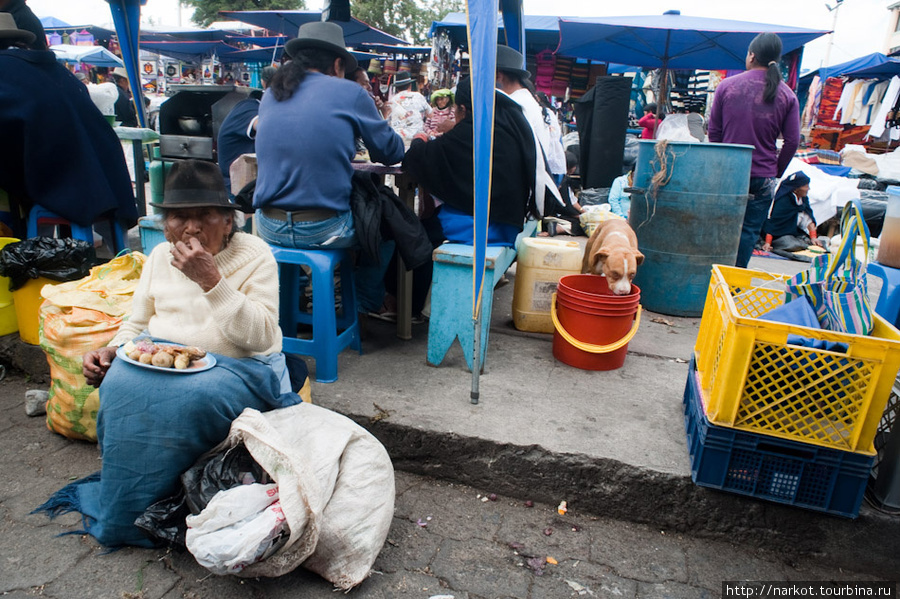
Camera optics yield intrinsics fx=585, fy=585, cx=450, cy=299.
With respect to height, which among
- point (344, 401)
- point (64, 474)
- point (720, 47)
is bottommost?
point (64, 474)

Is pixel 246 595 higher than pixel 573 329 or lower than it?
lower

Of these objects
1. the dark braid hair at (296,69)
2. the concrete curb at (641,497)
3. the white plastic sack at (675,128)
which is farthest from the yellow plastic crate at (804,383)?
the white plastic sack at (675,128)

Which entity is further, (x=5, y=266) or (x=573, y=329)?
(x=573, y=329)

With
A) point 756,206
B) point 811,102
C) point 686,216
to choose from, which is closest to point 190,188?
point 686,216

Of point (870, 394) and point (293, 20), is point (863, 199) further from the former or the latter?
point (293, 20)

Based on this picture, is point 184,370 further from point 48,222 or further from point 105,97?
point 105,97

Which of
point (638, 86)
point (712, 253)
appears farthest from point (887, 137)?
point (712, 253)

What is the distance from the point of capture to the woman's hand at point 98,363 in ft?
7.33

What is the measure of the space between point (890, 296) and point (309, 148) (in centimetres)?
285

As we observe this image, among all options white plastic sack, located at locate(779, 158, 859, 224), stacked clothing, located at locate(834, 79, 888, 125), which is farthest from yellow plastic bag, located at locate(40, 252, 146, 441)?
stacked clothing, located at locate(834, 79, 888, 125)

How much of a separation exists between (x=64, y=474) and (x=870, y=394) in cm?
328

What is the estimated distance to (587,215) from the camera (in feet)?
24.0

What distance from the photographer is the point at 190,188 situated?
2104 mm

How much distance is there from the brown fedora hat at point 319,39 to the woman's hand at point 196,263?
→ 1726mm
